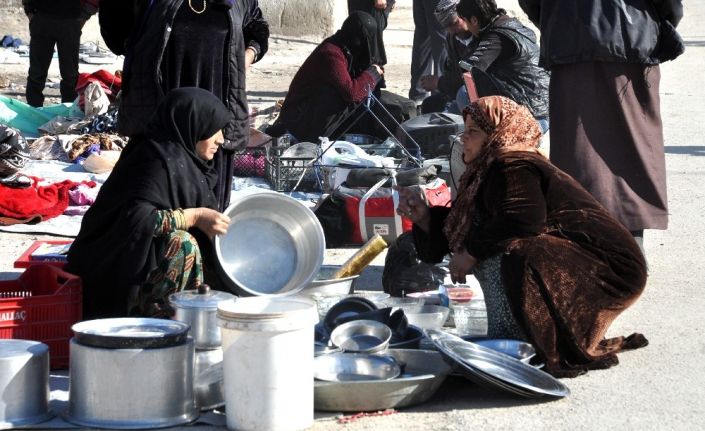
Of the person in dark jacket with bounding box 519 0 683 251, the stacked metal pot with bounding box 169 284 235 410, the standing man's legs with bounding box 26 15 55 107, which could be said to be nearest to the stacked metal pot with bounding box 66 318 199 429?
the stacked metal pot with bounding box 169 284 235 410

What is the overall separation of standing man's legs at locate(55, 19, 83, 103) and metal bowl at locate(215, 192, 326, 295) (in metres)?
6.35

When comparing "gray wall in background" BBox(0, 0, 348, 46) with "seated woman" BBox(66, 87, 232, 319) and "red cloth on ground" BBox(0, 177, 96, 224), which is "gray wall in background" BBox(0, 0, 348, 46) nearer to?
"red cloth on ground" BBox(0, 177, 96, 224)

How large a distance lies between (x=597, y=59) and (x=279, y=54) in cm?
1203

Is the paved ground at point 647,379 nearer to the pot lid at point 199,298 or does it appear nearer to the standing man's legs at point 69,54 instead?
the pot lid at point 199,298

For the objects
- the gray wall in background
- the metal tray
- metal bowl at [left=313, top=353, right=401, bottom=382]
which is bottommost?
metal bowl at [left=313, top=353, right=401, bottom=382]

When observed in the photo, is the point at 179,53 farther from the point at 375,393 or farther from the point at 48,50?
the point at 48,50

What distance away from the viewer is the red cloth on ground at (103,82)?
10.4 meters

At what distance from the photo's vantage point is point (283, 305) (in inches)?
157

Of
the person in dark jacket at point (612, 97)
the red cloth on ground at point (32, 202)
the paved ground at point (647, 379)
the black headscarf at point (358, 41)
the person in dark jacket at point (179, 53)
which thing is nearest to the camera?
the paved ground at point (647, 379)

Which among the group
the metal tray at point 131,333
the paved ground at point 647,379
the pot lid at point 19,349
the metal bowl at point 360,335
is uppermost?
the metal tray at point 131,333

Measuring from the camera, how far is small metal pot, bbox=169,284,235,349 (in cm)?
443

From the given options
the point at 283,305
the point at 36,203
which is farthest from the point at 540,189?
the point at 36,203

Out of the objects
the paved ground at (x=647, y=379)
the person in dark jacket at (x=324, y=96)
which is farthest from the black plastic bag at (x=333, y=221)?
the person in dark jacket at (x=324, y=96)

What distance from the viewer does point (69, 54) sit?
11414 millimetres
